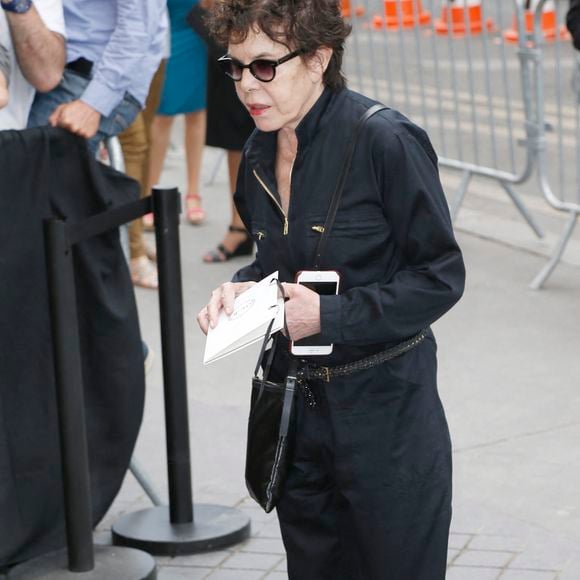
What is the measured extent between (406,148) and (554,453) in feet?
7.86

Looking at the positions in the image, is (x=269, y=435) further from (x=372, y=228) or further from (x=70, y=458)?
(x=70, y=458)

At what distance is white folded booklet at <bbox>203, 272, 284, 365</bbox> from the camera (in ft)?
8.70

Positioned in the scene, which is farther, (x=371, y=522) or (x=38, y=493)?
(x=38, y=493)

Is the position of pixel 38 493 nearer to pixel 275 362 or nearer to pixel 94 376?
pixel 94 376

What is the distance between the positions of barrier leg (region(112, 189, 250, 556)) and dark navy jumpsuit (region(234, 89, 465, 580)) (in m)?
1.00

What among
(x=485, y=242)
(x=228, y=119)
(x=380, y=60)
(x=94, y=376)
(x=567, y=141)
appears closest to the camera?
(x=94, y=376)

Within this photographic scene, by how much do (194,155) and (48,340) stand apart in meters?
4.28

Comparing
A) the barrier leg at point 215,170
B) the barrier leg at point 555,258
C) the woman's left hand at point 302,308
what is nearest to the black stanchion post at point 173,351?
the woman's left hand at point 302,308

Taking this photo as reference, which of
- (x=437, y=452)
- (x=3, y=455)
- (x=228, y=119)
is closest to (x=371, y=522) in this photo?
(x=437, y=452)

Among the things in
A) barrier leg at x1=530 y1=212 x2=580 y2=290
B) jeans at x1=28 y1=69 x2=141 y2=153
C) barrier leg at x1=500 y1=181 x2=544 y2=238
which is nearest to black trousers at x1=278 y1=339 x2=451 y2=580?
jeans at x1=28 y1=69 x2=141 y2=153

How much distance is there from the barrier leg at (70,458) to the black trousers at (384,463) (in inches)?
36.7

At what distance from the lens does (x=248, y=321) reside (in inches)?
106

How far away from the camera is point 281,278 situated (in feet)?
9.53

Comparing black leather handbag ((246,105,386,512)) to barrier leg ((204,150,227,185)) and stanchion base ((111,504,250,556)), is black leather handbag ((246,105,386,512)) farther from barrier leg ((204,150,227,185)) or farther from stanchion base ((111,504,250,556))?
barrier leg ((204,150,227,185))
